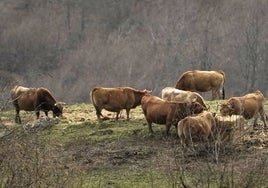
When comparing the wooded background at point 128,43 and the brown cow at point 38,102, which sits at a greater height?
the brown cow at point 38,102

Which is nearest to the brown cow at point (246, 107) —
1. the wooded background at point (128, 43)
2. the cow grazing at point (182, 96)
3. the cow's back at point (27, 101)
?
the cow grazing at point (182, 96)

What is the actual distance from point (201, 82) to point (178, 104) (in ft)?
24.8

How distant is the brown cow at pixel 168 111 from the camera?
17047 mm

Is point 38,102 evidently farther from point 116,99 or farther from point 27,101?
point 116,99

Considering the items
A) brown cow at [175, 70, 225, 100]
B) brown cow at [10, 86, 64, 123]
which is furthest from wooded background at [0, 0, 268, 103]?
brown cow at [10, 86, 64, 123]

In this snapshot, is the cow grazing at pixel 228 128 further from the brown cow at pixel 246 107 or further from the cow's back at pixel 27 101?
the cow's back at pixel 27 101

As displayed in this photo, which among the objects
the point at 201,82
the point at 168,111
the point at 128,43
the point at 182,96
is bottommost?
the point at 128,43

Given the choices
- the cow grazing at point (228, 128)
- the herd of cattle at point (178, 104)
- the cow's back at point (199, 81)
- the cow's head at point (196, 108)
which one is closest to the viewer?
the cow grazing at point (228, 128)

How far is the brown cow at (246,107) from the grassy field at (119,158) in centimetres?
54

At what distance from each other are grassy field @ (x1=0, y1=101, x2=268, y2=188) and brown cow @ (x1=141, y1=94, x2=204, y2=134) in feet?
1.28

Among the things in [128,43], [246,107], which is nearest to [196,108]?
[246,107]

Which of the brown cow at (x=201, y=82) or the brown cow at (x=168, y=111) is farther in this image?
the brown cow at (x=201, y=82)

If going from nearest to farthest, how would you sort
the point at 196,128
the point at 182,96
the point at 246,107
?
the point at 196,128 < the point at 246,107 < the point at 182,96

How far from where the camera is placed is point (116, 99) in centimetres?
2019
